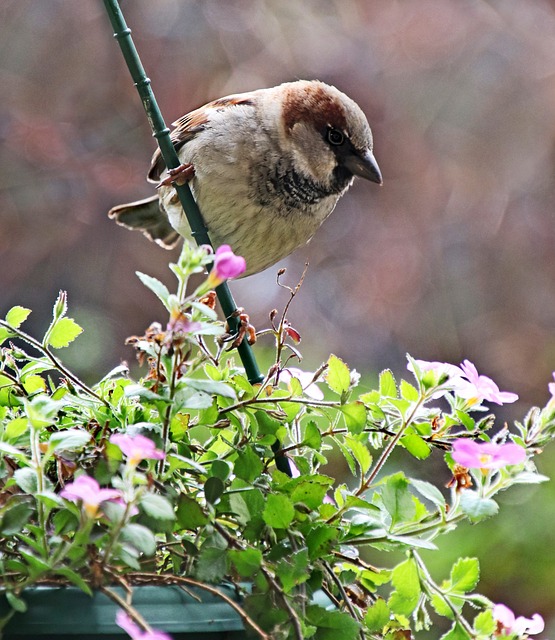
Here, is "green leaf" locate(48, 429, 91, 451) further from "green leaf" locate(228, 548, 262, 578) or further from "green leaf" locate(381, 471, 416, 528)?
"green leaf" locate(381, 471, 416, 528)

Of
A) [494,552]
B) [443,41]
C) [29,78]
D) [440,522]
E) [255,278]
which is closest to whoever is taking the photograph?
[440,522]

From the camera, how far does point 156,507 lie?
612 mm

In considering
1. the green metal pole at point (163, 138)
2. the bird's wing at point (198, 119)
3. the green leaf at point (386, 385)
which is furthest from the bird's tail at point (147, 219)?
the green leaf at point (386, 385)

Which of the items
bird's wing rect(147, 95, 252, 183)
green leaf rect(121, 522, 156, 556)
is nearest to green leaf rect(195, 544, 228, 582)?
green leaf rect(121, 522, 156, 556)

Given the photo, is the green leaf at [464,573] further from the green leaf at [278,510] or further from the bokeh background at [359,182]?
the bokeh background at [359,182]

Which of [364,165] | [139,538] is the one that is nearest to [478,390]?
[139,538]

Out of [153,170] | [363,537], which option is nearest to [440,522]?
[363,537]

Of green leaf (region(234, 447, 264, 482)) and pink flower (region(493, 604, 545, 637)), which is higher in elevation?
green leaf (region(234, 447, 264, 482))

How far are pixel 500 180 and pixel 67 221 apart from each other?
5.96 ft

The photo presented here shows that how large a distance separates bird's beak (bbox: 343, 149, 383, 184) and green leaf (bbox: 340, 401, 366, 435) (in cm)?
92

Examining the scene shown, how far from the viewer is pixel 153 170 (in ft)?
6.50

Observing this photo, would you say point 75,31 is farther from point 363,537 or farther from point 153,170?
point 363,537

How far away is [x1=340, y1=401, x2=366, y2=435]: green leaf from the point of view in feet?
2.63

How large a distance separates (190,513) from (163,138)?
478 millimetres
